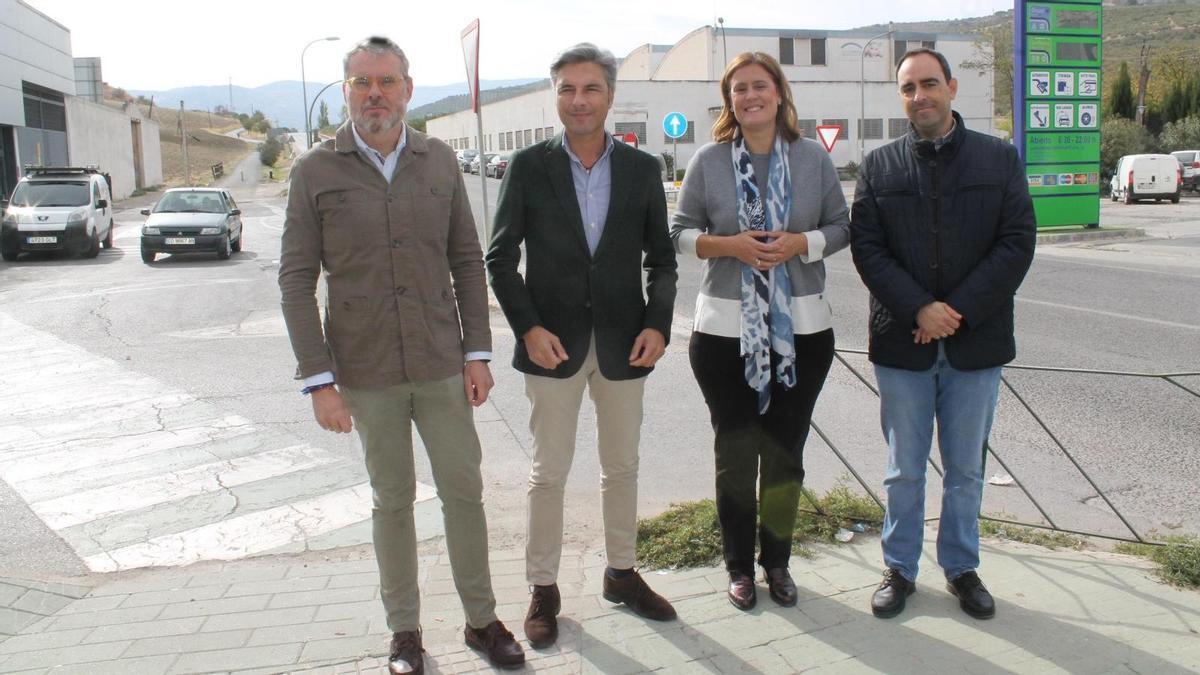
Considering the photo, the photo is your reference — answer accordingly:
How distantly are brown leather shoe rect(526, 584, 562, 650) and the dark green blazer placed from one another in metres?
0.81

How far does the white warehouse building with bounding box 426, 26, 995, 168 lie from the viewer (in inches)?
2240

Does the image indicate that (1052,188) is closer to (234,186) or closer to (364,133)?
(364,133)

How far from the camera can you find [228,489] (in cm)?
560

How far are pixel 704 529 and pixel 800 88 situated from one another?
2298 inches

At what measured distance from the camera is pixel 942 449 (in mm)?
3711

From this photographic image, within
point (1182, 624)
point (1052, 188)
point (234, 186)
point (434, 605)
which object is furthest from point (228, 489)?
point (234, 186)

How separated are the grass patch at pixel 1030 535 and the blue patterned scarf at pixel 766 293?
151 cm

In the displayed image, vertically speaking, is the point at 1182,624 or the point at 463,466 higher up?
the point at 463,466

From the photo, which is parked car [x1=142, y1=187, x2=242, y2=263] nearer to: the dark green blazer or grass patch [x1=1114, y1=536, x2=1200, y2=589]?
the dark green blazer

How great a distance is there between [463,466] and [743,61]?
1781mm

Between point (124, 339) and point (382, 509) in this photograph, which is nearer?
point (382, 509)

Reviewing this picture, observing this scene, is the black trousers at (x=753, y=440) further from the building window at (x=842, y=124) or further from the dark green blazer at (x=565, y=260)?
the building window at (x=842, y=124)

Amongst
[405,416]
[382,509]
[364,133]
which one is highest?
[364,133]

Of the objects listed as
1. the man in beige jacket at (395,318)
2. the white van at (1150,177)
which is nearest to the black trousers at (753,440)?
the man in beige jacket at (395,318)
